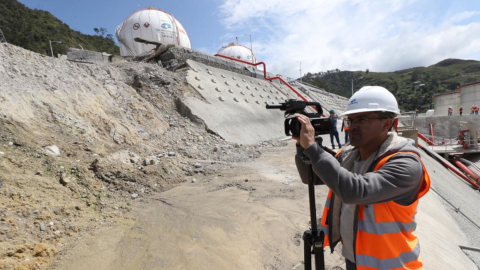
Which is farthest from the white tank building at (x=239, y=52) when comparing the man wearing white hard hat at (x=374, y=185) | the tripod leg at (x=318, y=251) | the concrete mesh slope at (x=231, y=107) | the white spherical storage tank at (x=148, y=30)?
the tripod leg at (x=318, y=251)

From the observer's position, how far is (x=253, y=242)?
3.21 metres

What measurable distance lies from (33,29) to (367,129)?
48.0 meters

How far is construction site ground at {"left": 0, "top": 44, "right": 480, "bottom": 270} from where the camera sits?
2.87 m

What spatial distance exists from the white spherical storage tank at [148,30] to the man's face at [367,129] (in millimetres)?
20211

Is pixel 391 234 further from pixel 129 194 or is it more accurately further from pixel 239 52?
pixel 239 52

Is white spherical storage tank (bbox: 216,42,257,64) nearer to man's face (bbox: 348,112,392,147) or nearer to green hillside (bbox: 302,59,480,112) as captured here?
man's face (bbox: 348,112,392,147)

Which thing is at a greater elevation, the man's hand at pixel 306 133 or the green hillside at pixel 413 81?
the green hillside at pixel 413 81

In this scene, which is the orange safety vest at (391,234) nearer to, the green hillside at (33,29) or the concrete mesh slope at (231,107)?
the concrete mesh slope at (231,107)

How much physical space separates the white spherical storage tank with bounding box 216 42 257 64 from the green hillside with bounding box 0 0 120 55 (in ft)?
56.5

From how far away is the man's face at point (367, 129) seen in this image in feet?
5.13

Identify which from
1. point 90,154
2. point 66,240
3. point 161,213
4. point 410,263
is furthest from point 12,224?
point 410,263

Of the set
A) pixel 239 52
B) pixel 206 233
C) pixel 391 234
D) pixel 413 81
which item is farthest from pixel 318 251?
pixel 413 81

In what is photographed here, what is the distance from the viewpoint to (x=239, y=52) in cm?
3161

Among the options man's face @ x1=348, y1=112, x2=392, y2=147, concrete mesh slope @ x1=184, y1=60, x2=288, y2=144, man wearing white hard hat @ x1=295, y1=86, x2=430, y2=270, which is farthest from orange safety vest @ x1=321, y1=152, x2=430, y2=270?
concrete mesh slope @ x1=184, y1=60, x2=288, y2=144
